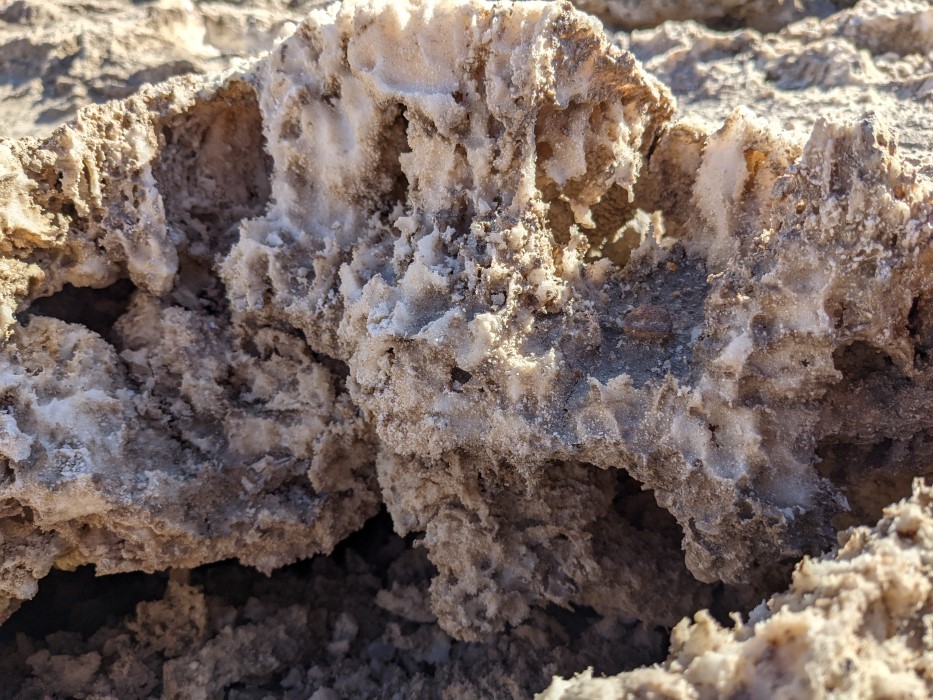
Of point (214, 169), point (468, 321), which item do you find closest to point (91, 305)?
point (214, 169)

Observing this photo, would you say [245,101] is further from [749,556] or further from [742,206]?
[749,556]

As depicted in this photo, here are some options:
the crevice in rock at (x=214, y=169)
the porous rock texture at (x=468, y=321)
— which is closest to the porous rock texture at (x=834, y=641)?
the porous rock texture at (x=468, y=321)

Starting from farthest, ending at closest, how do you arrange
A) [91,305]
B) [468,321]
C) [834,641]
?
[91,305] < [468,321] < [834,641]

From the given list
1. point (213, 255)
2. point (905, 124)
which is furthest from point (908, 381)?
point (213, 255)

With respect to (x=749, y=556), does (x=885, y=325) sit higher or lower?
higher

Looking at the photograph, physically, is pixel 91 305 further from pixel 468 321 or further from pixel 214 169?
pixel 468 321

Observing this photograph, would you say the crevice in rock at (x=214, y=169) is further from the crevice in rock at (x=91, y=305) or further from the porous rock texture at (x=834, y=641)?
the porous rock texture at (x=834, y=641)

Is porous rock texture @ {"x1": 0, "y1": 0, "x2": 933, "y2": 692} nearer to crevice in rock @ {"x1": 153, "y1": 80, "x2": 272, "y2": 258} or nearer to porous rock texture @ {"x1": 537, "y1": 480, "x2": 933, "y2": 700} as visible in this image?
crevice in rock @ {"x1": 153, "y1": 80, "x2": 272, "y2": 258}
